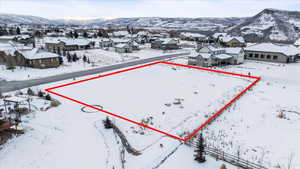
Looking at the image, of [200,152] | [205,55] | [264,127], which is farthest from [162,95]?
[205,55]

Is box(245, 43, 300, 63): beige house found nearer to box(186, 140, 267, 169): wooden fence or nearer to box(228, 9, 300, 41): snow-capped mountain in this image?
box(186, 140, 267, 169): wooden fence

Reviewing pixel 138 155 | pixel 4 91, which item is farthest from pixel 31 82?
pixel 138 155

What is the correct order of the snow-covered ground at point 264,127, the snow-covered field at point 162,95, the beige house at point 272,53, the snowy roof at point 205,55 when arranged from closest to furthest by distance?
the snow-covered ground at point 264,127
the snow-covered field at point 162,95
the snowy roof at point 205,55
the beige house at point 272,53

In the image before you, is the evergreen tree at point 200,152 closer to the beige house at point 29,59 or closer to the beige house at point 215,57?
the beige house at point 215,57

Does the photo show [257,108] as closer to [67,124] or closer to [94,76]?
[67,124]

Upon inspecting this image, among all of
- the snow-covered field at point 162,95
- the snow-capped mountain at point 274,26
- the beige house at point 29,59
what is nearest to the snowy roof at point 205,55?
the snow-covered field at point 162,95

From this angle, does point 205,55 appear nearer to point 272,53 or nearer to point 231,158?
point 272,53
